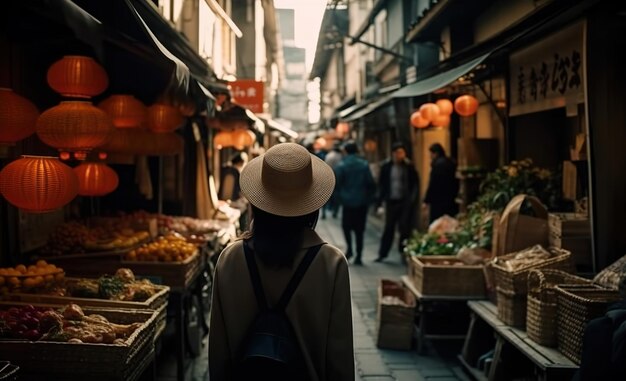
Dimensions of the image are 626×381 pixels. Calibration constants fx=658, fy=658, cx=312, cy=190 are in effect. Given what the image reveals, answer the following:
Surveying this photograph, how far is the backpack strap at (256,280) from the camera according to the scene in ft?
11.0

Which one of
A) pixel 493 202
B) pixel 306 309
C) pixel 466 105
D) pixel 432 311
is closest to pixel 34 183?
pixel 306 309

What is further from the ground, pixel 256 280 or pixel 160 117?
pixel 160 117

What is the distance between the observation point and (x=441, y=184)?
12.9 m

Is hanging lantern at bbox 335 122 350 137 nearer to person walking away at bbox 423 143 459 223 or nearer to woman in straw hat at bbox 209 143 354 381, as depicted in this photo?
person walking away at bbox 423 143 459 223

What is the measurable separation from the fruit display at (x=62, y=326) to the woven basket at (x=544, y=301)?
3382 millimetres

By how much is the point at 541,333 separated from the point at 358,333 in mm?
3967

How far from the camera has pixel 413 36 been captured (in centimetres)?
1522

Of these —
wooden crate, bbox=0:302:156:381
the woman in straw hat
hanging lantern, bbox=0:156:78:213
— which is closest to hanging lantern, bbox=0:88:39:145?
hanging lantern, bbox=0:156:78:213

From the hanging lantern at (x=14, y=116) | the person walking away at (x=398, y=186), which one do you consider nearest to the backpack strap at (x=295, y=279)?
the hanging lantern at (x=14, y=116)

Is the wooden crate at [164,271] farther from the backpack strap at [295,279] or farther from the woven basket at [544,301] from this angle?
the backpack strap at [295,279]

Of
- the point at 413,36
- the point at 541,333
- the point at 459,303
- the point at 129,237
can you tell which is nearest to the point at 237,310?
the point at 541,333

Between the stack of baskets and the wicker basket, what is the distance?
0.81 m

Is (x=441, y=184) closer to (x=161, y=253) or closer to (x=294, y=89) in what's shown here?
(x=161, y=253)

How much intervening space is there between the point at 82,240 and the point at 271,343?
4.87m
